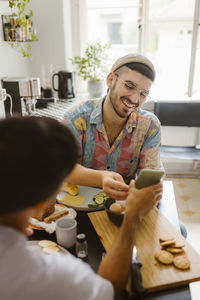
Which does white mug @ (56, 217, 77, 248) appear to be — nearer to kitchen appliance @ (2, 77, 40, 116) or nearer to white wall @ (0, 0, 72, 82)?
kitchen appliance @ (2, 77, 40, 116)

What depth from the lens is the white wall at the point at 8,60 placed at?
226cm

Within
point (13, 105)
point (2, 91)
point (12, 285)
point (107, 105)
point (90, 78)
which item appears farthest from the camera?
point (90, 78)

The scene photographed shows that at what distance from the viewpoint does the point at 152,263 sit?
0.81 m

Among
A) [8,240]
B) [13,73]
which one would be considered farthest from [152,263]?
[13,73]

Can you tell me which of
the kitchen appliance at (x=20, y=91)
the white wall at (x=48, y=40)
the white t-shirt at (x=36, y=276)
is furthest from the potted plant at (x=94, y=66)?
the white t-shirt at (x=36, y=276)

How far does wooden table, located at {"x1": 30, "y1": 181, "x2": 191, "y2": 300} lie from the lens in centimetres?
73

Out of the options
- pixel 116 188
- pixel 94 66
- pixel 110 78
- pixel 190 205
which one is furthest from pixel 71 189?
pixel 94 66

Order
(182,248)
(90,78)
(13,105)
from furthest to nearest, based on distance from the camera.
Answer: (90,78) < (13,105) < (182,248)

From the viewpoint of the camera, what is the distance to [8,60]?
7.80 ft

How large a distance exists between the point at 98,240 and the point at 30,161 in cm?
55

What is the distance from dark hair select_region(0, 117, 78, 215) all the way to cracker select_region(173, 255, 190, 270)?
1.55 ft

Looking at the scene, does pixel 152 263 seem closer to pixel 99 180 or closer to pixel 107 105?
pixel 99 180

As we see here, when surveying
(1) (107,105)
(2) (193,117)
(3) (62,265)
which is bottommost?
(2) (193,117)

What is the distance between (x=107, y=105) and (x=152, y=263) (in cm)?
84
